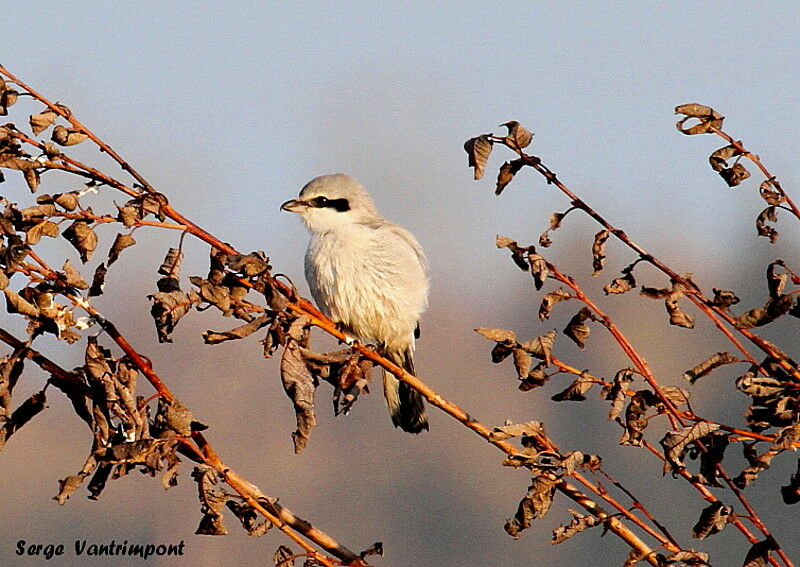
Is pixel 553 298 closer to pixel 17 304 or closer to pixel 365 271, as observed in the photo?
pixel 17 304

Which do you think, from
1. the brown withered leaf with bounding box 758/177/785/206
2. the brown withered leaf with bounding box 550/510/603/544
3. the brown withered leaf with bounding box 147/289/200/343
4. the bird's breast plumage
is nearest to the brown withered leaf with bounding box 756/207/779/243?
the brown withered leaf with bounding box 758/177/785/206

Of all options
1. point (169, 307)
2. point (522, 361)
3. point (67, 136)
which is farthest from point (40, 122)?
point (522, 361)

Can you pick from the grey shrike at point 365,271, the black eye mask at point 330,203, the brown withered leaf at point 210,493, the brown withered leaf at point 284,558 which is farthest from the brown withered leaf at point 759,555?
the black eye mask at point 330,203

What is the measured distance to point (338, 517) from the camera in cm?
2994

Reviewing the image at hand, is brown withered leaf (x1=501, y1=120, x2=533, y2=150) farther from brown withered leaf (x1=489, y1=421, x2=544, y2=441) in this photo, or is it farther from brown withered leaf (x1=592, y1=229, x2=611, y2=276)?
brown withered leaf (x1=489, y1=421, x2=544, y2=441)

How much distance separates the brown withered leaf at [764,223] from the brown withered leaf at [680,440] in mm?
448

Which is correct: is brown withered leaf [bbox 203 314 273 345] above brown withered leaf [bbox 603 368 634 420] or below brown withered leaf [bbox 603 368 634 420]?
above

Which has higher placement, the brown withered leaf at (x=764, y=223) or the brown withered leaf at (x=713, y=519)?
the brown withered leaf at (x=764, y=223)

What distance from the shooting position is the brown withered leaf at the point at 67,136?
7.77 feet

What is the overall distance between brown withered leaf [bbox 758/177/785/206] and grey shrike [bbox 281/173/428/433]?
2.14m

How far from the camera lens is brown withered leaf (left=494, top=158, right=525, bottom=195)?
246cm

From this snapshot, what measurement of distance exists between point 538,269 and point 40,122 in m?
0.98

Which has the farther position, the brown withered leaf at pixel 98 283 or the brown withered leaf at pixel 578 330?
the brown withered leaf at pixel 578 330

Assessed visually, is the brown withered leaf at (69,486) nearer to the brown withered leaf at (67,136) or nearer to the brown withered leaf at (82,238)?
the brown withered leaf at (82,238)
